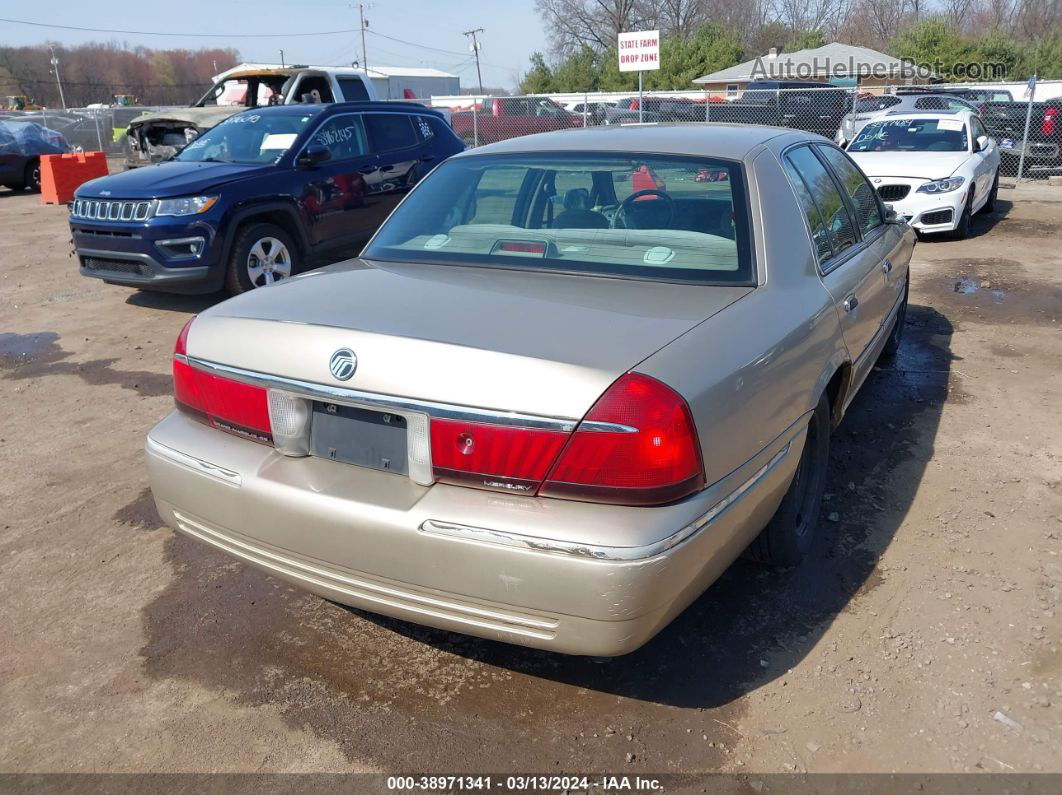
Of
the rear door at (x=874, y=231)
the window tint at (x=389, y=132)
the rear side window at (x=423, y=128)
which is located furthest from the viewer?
the rear side window at (x=423, y=128)

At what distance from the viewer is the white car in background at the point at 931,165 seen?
1075 centimetres

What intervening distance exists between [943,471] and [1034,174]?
1617 cm

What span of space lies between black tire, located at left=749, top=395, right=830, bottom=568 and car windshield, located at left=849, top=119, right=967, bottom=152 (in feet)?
32.2

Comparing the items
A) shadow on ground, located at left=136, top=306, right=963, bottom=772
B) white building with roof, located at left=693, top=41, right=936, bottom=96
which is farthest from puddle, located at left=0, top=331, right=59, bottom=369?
white building with roof, located at left=693, top=41, right=936, bottom=96

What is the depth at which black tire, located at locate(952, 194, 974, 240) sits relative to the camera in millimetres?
10945

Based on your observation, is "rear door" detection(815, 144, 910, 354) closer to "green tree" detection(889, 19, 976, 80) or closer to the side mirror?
the side mirror

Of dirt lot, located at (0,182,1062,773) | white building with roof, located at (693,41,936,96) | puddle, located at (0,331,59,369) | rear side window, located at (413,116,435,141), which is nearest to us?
dirt lot, located at (0,182,1062,773)

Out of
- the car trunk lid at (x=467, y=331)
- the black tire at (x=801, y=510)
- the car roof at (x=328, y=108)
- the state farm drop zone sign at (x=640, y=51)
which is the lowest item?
the black tire at (x=801, y=510)

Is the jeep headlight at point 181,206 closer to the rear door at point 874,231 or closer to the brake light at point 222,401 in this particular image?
the brake light at point 222,401

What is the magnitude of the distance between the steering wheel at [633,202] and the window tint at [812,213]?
1.69 ft

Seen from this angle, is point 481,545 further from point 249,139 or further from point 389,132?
point 389,132

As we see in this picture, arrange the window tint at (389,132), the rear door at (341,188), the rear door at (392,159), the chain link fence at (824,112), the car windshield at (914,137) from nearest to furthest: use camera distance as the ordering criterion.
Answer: the rear door at (341,188), the rear door at (392,159), the window tint at (389,132), the car windshield at (914,137), the chain link fence at (824,112)

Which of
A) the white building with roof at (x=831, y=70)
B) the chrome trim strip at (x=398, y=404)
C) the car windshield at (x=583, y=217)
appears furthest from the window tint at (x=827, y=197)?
the white building with roof at (x=831, y=70)

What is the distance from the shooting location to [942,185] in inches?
424
